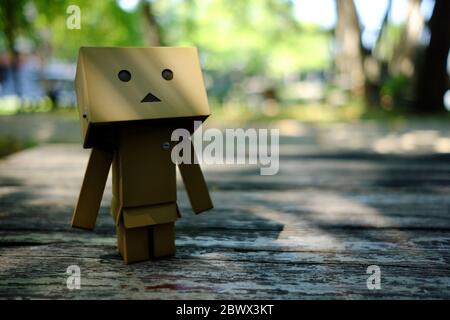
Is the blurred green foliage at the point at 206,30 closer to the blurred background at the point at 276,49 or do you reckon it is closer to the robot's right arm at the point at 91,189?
the blurred background at the point at 276,49

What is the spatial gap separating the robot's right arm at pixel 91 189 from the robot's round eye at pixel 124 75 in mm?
406

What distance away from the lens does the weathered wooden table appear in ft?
6.38

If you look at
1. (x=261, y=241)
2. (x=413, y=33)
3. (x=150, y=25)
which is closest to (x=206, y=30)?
(x=150, y=25)

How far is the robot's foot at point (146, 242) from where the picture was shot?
7.30 feet

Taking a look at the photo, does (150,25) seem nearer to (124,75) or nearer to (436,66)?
(436,66)

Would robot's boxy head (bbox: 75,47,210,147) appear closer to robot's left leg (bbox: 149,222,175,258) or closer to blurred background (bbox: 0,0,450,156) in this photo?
robot's left leg (bbox: 149,222,175,258)

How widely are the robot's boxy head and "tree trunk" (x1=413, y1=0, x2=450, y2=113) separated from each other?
8763 millimetres

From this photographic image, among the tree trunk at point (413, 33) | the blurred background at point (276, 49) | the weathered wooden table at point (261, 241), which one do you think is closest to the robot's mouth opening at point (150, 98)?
the weathered wooden table at point (261, 241)

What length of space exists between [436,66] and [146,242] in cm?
918

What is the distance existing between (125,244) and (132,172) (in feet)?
1.18

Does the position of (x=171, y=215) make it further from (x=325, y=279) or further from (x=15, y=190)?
(x=15, y=190)

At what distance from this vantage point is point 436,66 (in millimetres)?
9648

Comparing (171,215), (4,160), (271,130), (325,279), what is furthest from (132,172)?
(271,130)

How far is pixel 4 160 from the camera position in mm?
5254
